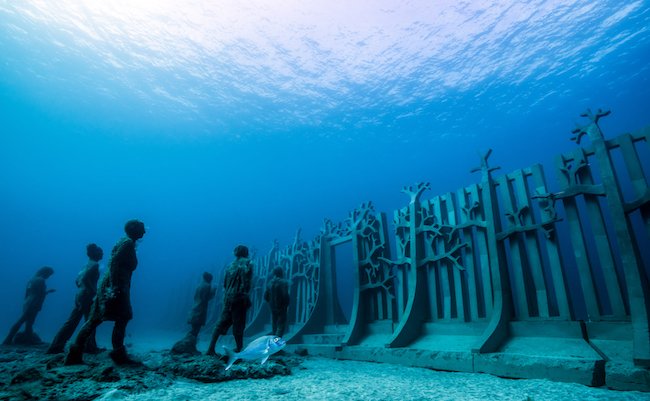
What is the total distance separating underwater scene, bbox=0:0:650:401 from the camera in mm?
4277

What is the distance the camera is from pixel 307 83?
3130cm

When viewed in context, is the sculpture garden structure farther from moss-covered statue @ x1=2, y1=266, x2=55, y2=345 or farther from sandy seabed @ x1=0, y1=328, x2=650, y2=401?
moss-covered statue @ x1=2, y1=266, x2=55, y2=345

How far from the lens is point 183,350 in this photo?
27.4ft

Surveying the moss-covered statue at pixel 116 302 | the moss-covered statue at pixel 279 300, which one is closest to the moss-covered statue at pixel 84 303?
the moss-covered statue at pixel 116 302

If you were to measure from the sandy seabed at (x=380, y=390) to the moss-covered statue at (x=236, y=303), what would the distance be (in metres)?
2.88

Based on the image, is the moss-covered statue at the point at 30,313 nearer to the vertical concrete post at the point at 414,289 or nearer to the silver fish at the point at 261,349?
the silver fish at the point at 261,349

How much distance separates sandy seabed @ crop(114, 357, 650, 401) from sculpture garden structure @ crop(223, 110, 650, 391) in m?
0.62

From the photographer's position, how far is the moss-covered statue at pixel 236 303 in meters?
6.96

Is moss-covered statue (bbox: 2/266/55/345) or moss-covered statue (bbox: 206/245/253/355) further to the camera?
moss-covered statue (bbox: 2/266/55/345)

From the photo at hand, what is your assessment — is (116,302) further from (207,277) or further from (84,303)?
(207,277)

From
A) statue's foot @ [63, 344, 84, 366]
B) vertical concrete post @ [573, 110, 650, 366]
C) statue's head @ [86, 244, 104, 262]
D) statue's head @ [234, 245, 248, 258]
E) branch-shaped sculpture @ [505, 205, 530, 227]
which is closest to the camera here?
vertical concrete post @ [573, 110, 650, 366]

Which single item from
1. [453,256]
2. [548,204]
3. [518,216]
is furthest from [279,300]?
[548,204]

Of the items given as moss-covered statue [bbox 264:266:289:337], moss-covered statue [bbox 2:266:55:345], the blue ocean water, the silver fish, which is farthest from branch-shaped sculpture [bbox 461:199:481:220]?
the blue ocean water

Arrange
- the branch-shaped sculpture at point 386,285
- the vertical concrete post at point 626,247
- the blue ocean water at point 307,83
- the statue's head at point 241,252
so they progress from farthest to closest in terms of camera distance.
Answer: the blue ocean water at point 307,83
the branch-shaped sculpture at point 386,285
the statue's head at point 241,252
the vertical concrete post at point 626,247
